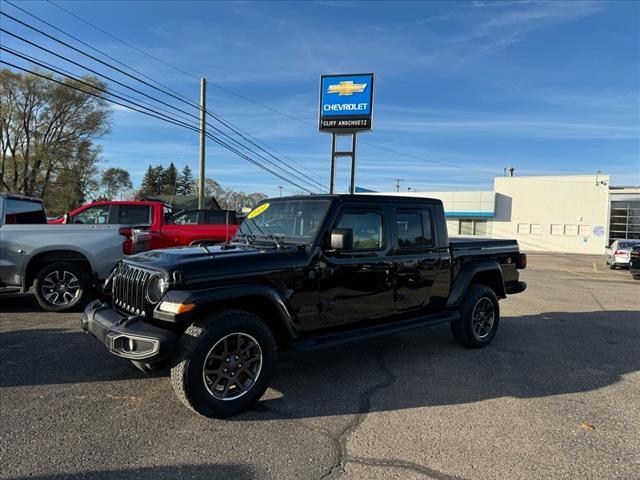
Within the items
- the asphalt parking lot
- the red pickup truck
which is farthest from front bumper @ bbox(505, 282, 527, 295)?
the red pickup truck

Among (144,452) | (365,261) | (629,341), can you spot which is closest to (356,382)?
(365,261)

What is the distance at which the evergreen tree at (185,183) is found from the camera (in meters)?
88.1

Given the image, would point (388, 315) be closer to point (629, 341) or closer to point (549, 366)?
point (549, 366)

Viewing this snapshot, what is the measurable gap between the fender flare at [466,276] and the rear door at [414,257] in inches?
16.9

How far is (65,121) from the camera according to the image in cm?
3859

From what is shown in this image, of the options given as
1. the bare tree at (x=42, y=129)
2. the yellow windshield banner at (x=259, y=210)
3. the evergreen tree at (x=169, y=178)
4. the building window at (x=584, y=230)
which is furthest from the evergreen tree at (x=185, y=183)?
the yellow windshield banner at (x=259, y=210)

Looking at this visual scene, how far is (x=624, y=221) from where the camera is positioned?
4072 cm

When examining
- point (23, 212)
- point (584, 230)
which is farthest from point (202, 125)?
point (584, 230)

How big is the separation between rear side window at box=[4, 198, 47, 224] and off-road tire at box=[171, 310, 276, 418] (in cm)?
652

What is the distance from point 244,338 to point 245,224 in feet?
6.01

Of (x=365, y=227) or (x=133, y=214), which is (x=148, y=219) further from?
(x=365, y=227)

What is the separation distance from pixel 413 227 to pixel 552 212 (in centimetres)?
4281

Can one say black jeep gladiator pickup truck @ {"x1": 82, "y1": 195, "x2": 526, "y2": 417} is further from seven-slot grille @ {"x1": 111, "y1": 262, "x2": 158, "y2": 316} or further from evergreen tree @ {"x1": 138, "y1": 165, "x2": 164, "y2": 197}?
evergreen tree @ {"x1": 138, "y1": 165, "x2": 164, "y2": 197}

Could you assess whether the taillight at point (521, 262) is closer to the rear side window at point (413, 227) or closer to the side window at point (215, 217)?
the rear side window at point (413, 227)
